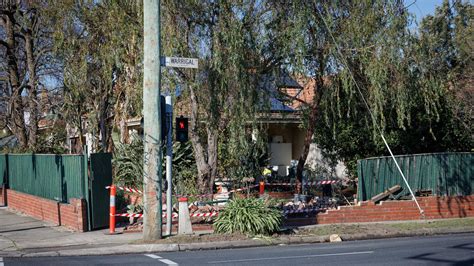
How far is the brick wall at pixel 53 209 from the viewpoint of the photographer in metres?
16.1

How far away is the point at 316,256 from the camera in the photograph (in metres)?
12.2

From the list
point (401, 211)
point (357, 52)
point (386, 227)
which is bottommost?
point (386, 227)

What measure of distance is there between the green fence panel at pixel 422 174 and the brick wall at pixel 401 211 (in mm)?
349

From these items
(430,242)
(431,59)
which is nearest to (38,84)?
(431,59)

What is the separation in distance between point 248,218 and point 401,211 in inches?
224

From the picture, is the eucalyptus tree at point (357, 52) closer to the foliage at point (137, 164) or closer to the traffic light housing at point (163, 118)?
the traffic light housing at point (163, 118)

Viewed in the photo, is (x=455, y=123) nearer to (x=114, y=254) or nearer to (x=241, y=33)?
(x=241, y=33)

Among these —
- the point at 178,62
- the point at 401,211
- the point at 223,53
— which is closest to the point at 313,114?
the point at 401,211

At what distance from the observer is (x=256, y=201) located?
50.5ft

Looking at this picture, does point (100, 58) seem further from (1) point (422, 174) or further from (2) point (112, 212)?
(1) point (422, 174)

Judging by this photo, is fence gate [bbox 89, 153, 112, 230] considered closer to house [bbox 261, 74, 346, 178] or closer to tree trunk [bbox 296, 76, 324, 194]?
tree trunk [bbox 296, 76, 324, 194]

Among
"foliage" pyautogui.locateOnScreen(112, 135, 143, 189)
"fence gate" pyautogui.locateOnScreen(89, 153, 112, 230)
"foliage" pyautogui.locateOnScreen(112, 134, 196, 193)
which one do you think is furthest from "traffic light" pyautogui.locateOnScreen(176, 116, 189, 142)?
"foliage" pyautogui.locateOnScreen(112, 135, 143, 189)

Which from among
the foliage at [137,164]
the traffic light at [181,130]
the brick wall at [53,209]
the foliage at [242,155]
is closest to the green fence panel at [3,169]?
the brick wall at [53,209]

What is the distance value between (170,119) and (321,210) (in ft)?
18.8
